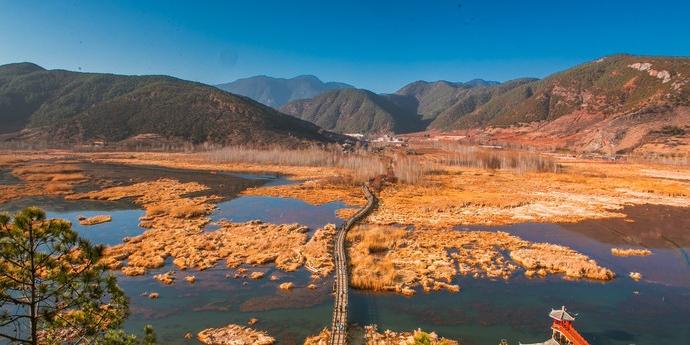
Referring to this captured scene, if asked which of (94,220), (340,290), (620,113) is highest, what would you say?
(620,113)

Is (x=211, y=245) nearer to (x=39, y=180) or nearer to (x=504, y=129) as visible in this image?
(x=39, y=180)

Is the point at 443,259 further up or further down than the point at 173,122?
further down

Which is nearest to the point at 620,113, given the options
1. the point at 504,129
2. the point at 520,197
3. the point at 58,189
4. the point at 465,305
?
the point at 504,129

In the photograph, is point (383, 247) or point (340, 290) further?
point (383, 247)

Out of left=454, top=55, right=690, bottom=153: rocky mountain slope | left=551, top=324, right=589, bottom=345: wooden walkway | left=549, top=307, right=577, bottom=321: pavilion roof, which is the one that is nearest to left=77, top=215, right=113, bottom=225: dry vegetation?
left=549, top=307, right=577, bottom=321: pavilion roof

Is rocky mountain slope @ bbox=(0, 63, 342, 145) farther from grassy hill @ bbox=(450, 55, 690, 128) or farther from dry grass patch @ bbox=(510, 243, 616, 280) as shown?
grassy hill @ bbox=(450, 55, 690, 128)

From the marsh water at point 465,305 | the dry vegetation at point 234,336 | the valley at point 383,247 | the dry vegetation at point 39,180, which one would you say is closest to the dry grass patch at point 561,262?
the valley at point 383,247
